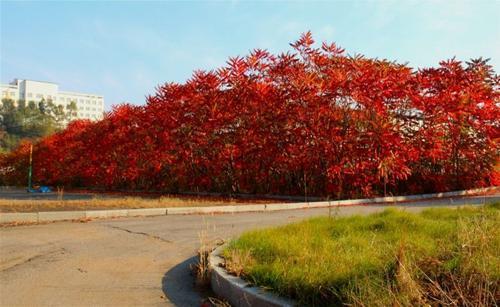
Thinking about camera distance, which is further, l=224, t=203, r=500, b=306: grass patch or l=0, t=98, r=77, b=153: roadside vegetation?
l=0, t=98, r=77, b=153: roadside vegetation

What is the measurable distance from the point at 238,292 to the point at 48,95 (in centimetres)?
13479

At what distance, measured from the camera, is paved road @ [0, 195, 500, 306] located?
4.66 m

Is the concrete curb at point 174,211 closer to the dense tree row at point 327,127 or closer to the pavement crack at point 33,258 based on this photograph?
the dense tree row at point 327,127

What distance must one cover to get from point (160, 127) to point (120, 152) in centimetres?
377

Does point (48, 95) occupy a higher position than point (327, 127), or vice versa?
point (48, 95)

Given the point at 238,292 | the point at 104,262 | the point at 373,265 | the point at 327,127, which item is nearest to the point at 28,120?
the point at 327,127

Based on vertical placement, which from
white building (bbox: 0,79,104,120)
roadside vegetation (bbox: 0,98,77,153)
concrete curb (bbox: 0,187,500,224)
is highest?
white building (bbox: 0,79,104,120)

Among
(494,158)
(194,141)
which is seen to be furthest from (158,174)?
(494,158)

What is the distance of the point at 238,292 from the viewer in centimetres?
427

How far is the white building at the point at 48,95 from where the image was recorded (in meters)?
122

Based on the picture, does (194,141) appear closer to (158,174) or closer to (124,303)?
(158,174)

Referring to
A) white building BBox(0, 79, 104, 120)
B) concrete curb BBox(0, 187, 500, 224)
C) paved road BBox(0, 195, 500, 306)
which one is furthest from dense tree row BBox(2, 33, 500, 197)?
white building BBox(0, 79, 104, 120)

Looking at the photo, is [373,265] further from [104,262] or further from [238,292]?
[104,262]

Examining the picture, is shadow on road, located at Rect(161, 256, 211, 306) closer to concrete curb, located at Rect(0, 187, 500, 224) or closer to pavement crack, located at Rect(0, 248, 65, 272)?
pavement crack, located at Rect(0, 248, 65, 272)
